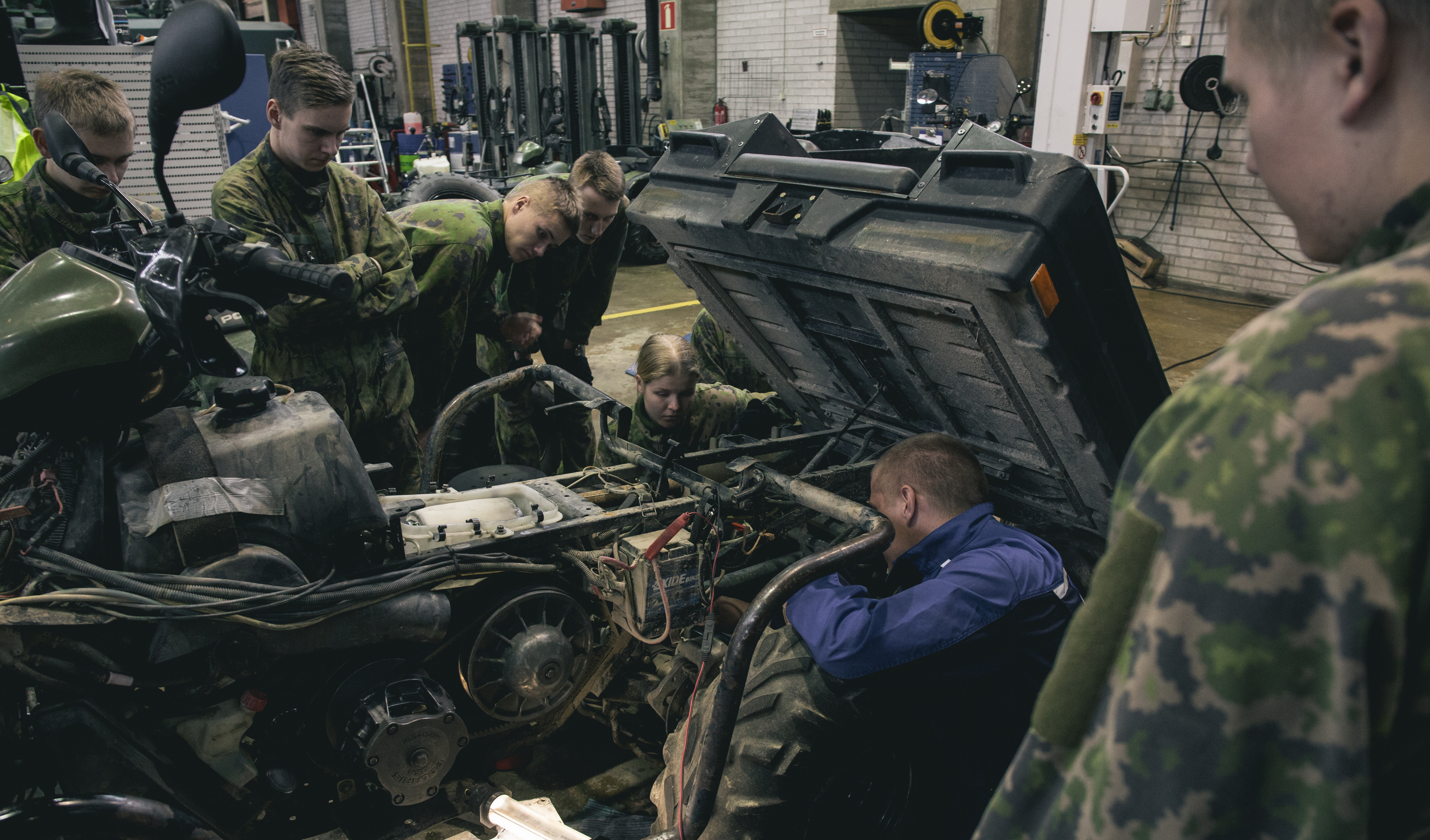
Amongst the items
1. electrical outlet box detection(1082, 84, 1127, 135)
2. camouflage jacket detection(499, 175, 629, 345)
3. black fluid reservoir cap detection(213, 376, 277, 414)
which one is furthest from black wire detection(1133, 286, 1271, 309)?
black fluid reservoir cap detection(213, 376, 277, 414)

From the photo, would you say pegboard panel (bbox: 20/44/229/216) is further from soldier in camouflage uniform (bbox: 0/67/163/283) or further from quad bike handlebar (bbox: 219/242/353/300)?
quad bike handlebar (bbox: 219/242/353/300)

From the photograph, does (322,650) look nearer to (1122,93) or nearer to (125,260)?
(125,260)

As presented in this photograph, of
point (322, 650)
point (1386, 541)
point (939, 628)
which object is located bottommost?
point (322, 650)

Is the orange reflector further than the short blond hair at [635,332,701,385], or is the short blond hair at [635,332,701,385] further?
the short blond hair at [635,332,701,385]

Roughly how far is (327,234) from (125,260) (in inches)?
43.1

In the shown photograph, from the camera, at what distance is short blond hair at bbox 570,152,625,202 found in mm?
3861

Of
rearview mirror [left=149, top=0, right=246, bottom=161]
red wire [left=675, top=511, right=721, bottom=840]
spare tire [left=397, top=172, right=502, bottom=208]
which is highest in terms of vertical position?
rearview mirror [left=149, top=0, right=246, bottom=161]

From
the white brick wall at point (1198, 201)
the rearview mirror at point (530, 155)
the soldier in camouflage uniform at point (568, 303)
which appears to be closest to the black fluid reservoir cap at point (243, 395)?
the soldier in camouflage uniform at point (568, 303)

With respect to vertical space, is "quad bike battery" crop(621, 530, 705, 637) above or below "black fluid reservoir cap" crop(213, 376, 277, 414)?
below

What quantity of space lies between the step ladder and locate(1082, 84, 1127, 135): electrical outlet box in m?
7.02

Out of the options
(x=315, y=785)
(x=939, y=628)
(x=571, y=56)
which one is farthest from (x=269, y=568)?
(x=571, y=56)

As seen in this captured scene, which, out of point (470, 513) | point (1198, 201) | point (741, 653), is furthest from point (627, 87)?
point (741, 653)

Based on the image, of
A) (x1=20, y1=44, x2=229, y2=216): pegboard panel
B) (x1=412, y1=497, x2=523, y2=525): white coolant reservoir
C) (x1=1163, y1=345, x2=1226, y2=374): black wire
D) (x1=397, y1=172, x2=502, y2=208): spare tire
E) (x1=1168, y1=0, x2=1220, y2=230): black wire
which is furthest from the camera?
(x1=1168, y1=0, x2=1220, y2=230): black wire

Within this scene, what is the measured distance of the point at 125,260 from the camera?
1901 millimetres
